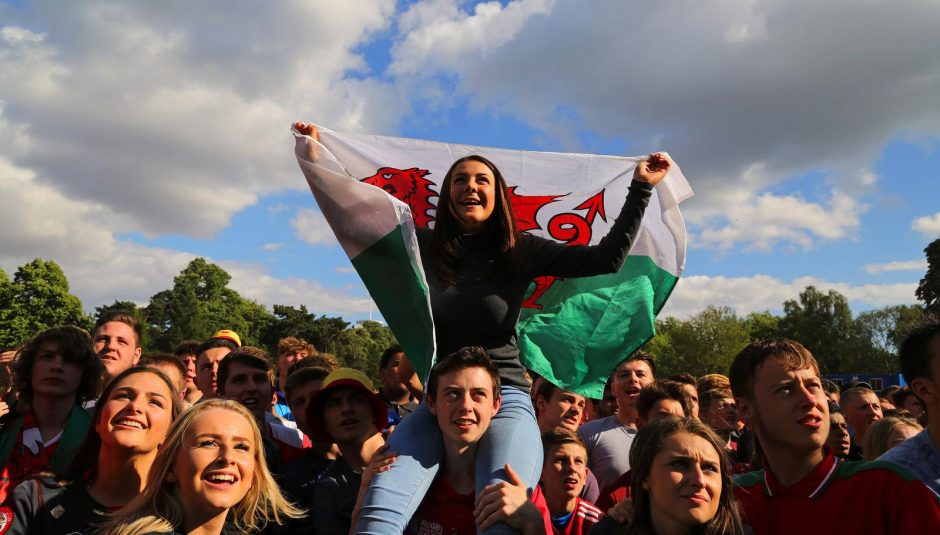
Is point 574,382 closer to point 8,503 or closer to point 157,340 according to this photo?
point 8,503

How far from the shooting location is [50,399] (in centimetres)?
467

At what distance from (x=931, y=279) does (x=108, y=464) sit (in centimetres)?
6881

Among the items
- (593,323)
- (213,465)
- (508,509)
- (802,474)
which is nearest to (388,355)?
(593,323)

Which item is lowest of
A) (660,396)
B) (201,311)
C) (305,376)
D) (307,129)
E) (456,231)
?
(660,396)

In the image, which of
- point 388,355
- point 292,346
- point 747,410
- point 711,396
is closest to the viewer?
point 747,410

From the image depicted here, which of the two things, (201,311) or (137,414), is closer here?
(137,414)

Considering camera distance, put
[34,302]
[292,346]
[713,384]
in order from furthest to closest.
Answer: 1. [34,302]
2. [292,346]
3. [713,384]

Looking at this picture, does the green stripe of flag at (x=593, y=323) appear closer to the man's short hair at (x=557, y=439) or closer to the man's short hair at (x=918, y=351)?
the man's short hair at (x=557, y=439)

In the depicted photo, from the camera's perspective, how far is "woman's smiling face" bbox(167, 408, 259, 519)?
3.23m

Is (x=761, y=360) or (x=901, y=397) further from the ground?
(x=901, y=397)

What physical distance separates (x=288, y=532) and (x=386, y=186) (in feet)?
7.84

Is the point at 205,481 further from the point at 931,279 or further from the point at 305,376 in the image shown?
the point at 931,279

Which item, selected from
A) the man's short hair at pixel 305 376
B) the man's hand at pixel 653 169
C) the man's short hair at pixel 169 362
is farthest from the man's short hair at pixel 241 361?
the man's hand at pixel 653 169

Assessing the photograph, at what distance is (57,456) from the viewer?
4.29 metres
